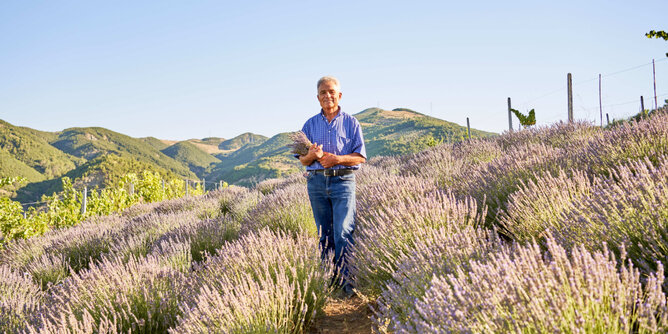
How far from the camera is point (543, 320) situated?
105 centimetres

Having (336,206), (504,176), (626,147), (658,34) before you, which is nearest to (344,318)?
(336,206)

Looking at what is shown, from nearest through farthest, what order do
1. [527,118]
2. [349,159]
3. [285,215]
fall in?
[349,159] → [285,215] → [527,118]

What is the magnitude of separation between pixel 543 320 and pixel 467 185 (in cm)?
272

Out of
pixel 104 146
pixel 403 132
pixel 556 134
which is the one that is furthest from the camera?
pixel 104 146

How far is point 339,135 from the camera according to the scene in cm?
304

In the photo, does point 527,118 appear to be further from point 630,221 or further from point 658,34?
point 630,221

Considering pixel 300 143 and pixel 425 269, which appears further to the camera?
pixel 300 143

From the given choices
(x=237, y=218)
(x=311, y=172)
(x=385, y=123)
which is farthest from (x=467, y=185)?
(x=385, y=123)

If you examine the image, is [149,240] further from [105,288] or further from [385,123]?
[385,123]

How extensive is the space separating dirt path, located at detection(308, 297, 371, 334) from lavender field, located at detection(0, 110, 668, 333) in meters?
0.09

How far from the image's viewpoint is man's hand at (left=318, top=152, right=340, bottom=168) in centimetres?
281

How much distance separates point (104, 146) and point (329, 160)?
202331 millimetres

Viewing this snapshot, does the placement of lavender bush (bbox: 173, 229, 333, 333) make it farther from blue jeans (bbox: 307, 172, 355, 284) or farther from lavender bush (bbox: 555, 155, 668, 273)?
lavender bush (bbox: 555, 155, 668, 273)

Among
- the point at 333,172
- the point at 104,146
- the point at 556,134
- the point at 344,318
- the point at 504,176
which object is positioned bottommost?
the point at 344,318
